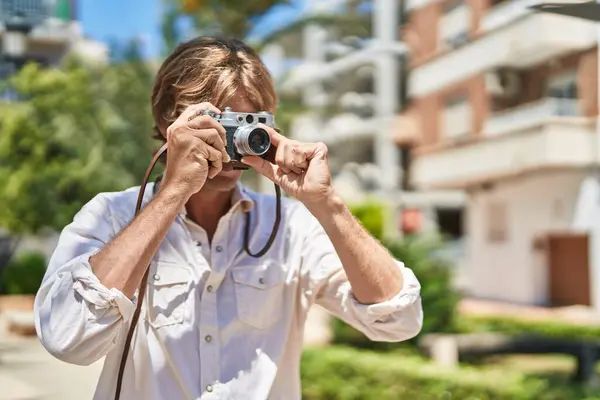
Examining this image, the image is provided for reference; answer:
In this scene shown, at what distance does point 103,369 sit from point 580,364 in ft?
23.6

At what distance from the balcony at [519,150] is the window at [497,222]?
975mm

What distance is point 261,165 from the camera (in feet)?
6.11

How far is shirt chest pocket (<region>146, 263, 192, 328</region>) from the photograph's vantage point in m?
1.84

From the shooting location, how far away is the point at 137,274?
5.56 ft

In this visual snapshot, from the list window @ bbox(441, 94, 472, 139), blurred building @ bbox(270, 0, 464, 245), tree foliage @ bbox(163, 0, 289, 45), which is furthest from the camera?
blurred building @ bbox(270, 0, 464, 245)

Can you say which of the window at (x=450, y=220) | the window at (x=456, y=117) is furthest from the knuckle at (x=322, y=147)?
the window at (x=450, y=220)

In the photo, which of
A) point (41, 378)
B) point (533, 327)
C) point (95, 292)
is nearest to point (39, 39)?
point (533, 327)

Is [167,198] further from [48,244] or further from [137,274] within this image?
[48,244]

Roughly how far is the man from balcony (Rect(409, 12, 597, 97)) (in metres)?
14.8

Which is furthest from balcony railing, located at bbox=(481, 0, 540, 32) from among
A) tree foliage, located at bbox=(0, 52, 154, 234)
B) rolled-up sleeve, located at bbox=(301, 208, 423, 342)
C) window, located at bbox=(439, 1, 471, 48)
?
rolled-up sleeve, located at bbox=(301, 208, 423, 342)

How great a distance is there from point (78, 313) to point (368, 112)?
96.0 feet

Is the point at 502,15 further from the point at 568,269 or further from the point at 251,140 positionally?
the point at 251,140

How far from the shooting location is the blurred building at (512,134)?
17.4 metres

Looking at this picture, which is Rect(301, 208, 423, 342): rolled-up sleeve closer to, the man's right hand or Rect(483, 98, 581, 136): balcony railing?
the man's right hand
